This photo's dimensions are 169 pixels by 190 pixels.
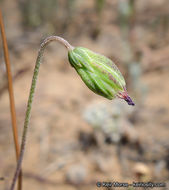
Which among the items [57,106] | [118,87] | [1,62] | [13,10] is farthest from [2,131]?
[13,10]

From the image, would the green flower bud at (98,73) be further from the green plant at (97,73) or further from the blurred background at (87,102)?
the blurred background at (87,102)

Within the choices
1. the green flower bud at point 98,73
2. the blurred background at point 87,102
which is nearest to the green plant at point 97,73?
the green flower bud at point 98,73

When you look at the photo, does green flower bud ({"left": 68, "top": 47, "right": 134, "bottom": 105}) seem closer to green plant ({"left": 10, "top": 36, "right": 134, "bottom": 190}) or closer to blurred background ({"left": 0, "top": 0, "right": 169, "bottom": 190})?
green plant ({"left": 10, "top": 36, "right": 134, "bottom": 190})

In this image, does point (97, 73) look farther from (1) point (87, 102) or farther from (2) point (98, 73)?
(1) point (87, 102)

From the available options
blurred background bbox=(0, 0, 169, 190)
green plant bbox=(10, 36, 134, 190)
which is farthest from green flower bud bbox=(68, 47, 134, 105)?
blurred background bbox=(0, 0, 169, 190)

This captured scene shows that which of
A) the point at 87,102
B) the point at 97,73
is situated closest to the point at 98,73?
the point at 97,73

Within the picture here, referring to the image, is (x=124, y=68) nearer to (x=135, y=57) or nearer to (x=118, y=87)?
(x=135, y=57)
